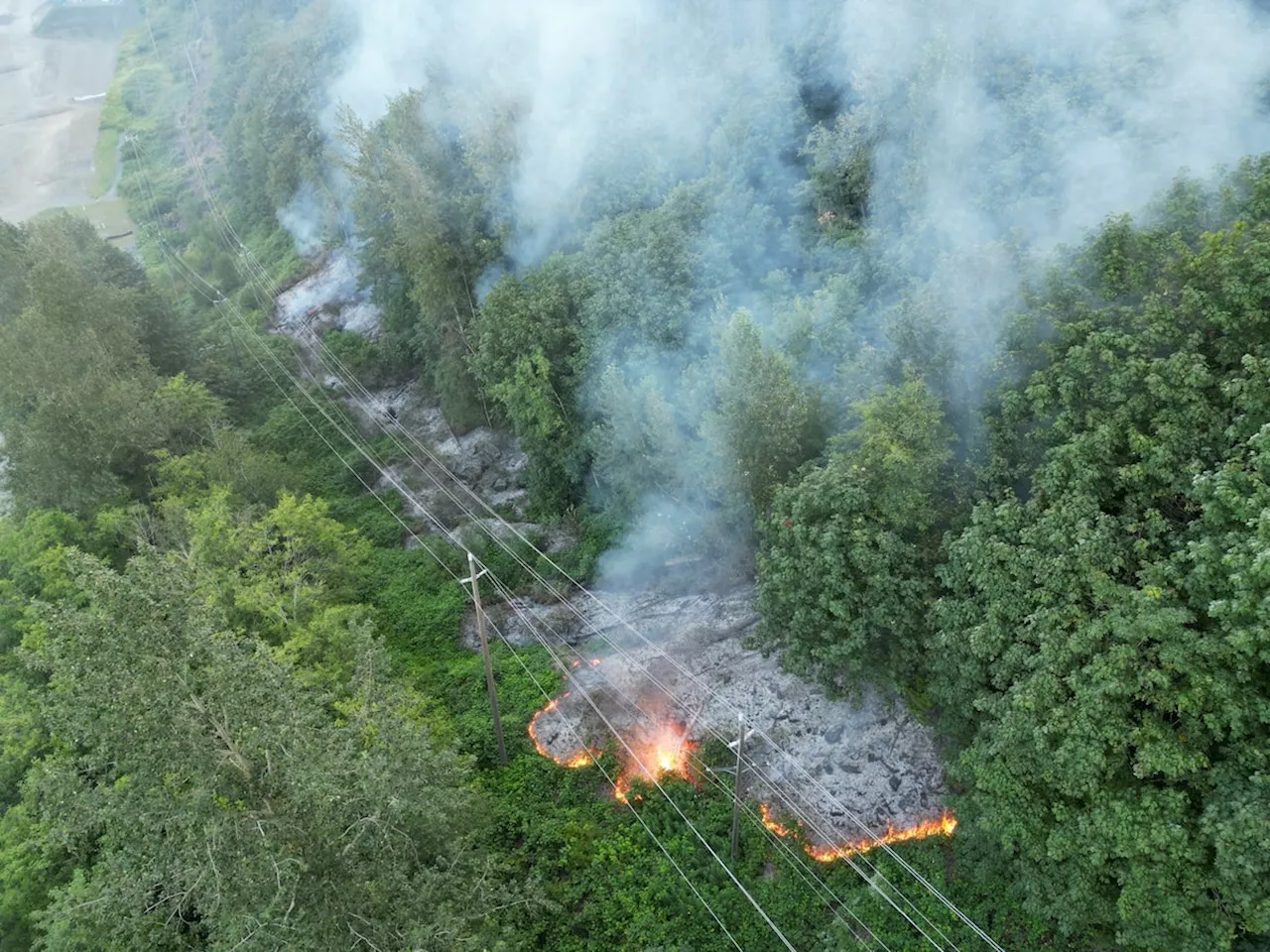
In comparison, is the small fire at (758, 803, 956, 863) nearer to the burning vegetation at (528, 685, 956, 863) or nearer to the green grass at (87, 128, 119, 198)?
the burning vegetation at (528, 685, 956, 863)

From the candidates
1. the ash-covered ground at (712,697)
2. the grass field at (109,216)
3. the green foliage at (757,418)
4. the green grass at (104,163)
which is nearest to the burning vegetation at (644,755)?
the ash-covered ground at (712,697)

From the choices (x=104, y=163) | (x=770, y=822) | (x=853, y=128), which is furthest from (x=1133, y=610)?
(x=104, y=163)

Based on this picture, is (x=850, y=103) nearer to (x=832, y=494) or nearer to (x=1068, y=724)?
(x=832, y=494)

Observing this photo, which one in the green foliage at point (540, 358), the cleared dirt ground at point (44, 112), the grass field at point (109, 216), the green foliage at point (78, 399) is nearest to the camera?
the green foliage at point (78, 399)

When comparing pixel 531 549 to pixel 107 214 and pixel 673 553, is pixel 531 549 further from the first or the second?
pixel 107 214

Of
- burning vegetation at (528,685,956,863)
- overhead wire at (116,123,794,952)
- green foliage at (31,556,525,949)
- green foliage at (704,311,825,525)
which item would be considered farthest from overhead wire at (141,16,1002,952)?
green foliage at (31,556,525,949)

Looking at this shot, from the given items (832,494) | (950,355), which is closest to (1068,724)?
(832,494)

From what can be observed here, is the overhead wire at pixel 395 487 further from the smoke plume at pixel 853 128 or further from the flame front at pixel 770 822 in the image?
the smoke plume at pixel 853 128

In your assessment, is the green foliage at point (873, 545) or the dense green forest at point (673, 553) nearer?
the dense green forest at point (673, 553)
